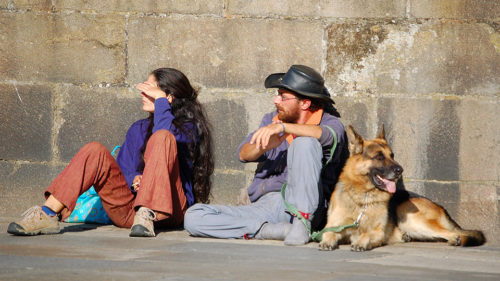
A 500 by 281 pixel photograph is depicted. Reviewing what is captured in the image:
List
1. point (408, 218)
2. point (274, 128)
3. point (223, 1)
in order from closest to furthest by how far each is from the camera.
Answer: point (274, 128), point (408, 218), point (223, 1)

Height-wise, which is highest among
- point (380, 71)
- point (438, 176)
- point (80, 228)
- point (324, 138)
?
point (380, 71)

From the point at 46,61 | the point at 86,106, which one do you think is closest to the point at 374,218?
the point at 86,106

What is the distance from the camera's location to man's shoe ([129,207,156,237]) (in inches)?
219

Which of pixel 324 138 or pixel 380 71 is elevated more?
pixel 380 71

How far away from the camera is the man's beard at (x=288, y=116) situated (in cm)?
590

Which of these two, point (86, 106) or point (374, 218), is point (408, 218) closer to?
point (374, 218)

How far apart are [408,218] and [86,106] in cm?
307

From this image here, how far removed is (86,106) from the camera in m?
6.75

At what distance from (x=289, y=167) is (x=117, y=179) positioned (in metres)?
1.40

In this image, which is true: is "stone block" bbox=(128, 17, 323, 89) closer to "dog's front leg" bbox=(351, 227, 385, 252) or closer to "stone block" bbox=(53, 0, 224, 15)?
"stone block" bbox=(53, 0, 224, 15)

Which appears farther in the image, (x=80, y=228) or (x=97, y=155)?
(x=80, y=228)

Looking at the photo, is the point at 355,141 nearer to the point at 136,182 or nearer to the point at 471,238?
the point at 471,238

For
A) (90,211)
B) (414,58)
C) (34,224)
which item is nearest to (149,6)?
(90,211)

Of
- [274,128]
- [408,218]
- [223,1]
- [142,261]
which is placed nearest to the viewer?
[142,261]
